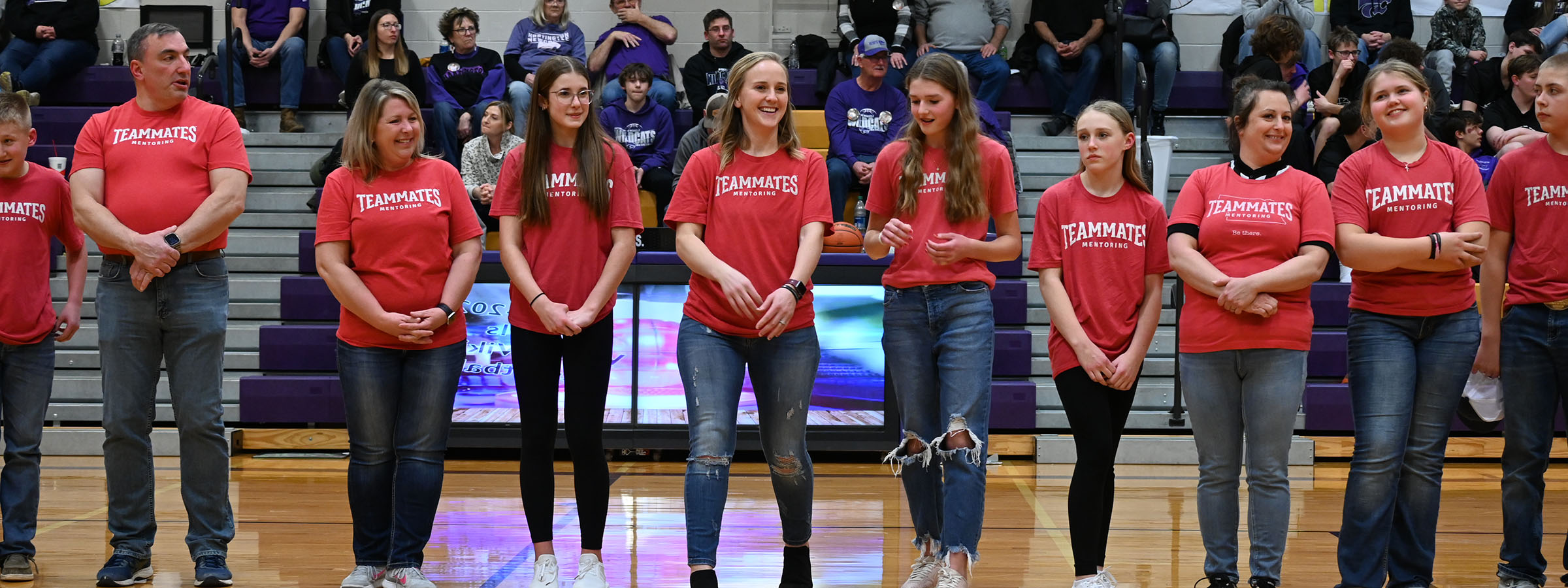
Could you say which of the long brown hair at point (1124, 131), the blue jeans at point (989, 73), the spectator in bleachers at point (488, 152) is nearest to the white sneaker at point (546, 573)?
the long brown hair at point (1124, 131)

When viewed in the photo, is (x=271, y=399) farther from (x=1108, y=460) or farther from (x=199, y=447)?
(x=1108, y=460)

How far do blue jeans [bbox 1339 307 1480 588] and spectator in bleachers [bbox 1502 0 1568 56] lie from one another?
621 centimetres

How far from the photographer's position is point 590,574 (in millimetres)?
3344

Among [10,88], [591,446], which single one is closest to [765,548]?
[591,446]

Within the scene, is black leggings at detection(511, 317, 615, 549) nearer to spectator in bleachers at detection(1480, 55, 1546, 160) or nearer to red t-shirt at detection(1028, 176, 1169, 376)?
red t-shirt at detection(1028, 176, 1169, 376)

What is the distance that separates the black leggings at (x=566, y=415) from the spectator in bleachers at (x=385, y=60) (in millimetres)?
5052

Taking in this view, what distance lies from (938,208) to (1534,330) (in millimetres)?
1686

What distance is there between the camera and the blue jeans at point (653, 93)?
25.4 feet

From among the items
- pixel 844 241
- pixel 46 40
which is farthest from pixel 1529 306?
pixel 46 40

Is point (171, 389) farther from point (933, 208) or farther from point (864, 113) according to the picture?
point (864, 113)

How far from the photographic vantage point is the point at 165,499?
491cm

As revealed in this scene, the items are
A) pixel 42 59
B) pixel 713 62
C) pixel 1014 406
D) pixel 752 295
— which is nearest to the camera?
pixel 752 295

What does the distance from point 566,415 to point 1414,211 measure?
233 cm

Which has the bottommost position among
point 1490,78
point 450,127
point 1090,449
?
point 1090,449
